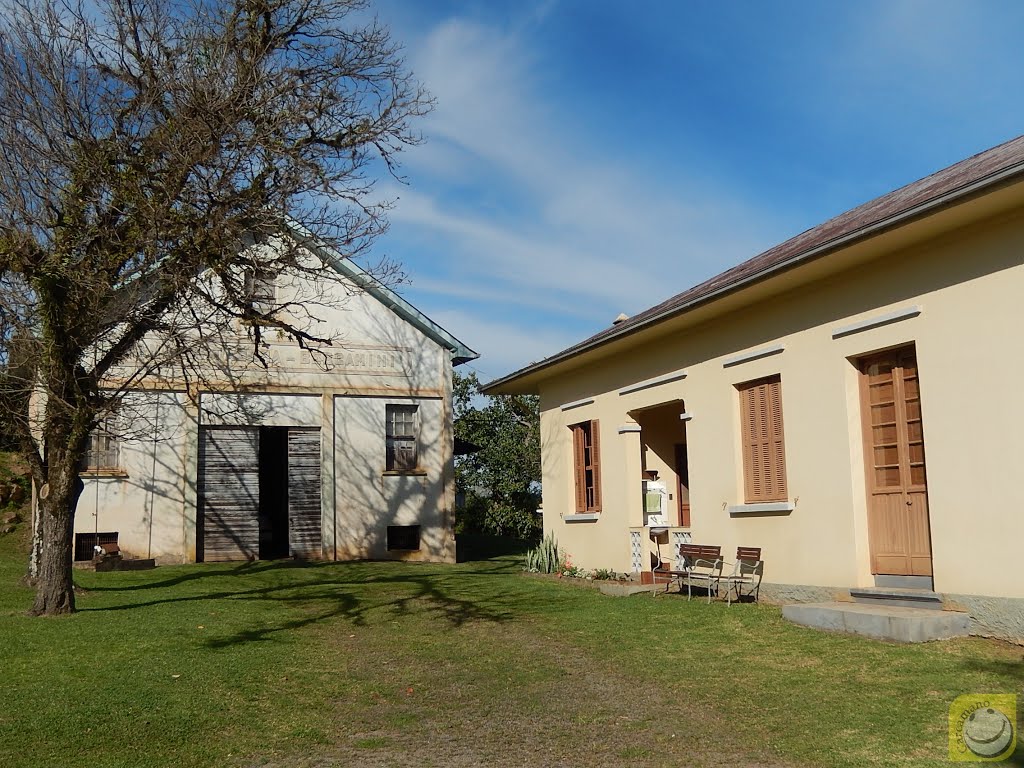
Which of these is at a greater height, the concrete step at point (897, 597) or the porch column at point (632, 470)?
the porch column at point (632, 470)

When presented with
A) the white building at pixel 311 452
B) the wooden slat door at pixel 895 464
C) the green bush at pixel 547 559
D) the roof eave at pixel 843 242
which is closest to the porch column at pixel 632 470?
the roof eave at pixel 843 242

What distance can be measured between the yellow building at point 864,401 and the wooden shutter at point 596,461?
1.11 m

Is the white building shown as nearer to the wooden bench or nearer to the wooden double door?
the wooden double door

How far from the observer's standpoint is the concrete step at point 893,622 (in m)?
8.69

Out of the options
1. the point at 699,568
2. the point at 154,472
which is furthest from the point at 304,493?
the point at 699,568

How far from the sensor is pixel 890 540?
10461 millimetres

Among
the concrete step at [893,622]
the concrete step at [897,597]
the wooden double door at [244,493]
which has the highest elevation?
the wooden double door at [244,493]

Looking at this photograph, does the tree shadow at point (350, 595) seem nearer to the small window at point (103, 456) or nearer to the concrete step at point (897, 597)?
the small window at point (103, 456)

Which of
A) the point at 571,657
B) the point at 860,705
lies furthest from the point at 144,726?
the point at 860,705

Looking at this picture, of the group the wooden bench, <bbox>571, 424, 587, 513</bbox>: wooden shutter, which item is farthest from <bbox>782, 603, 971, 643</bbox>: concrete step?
<bbox>571, 424, 587, 513</bbox>: wooden shutter

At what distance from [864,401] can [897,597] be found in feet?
7.65

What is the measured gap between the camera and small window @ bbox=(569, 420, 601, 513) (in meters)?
17.4

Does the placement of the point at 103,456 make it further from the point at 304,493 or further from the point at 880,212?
the point at 880,212

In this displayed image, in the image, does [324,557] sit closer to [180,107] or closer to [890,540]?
[180,107]
